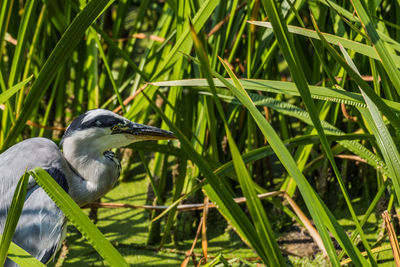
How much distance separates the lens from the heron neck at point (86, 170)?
1.82 m

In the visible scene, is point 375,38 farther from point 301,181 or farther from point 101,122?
point 101,122

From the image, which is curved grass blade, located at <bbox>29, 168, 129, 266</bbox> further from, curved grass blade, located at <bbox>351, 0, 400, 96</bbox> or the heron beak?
the heron beak

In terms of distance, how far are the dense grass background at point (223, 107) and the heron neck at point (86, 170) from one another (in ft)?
0.44

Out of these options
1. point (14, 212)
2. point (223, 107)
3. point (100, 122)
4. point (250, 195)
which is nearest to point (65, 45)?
point (100, 122)

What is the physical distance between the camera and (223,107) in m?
2.20

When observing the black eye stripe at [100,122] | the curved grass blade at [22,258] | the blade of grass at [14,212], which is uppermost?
the blade of grass at [14,212]

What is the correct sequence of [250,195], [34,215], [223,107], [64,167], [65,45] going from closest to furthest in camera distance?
[250,195] → [65,45] → [34,215] → [64,167] → [223,107]

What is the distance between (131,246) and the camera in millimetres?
2189

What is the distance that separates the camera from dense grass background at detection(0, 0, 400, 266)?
138 centimetres

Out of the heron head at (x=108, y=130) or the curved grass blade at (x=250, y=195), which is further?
the heron head at (x=108, y=130)

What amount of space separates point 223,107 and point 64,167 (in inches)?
27.1

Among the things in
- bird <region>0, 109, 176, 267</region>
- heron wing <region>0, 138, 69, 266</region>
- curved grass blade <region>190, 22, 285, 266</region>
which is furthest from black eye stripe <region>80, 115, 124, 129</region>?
curved grass blade <region>190, 22, 285, 266</region>

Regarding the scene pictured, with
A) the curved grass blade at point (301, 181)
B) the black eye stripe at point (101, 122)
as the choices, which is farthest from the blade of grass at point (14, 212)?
the black eye stripe at point (101, 122)

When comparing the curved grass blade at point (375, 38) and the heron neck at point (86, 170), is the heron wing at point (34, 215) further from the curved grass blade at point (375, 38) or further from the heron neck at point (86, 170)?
the curved grass blade at point (375, 38)
